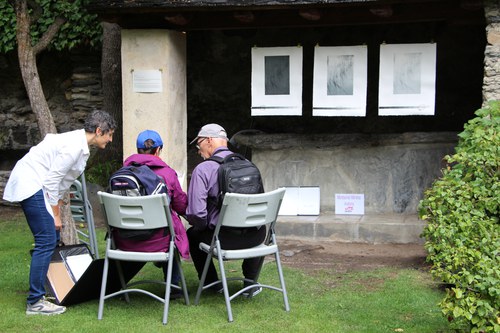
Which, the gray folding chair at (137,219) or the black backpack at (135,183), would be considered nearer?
the gray folding chair at (137,219)

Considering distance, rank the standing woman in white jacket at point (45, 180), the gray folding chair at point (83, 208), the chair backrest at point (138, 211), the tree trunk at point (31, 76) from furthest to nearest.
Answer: the tree trunk at point (31, 76), the gray folding chair at point (83, 208), the standing woman in white jacket at point (45, 180), the chair backrest at point (138, 211)

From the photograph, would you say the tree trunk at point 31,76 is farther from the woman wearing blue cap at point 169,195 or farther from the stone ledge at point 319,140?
the woman wearing blue cap at point 169,195

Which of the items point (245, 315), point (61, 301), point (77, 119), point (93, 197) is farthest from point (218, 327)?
point (77, 119)

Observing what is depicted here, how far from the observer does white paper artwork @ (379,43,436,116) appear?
307 inches

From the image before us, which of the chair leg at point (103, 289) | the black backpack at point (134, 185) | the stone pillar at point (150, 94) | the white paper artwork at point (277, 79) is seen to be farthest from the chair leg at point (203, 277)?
the white paper artwork at point (277, 79)

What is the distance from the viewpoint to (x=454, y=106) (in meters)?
11.0

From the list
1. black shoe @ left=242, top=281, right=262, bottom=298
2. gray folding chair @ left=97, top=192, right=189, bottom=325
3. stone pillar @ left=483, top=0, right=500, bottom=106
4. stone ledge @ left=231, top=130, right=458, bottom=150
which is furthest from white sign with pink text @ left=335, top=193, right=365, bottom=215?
gray folding chair @ left=97, top=192, right=189, bottom=325

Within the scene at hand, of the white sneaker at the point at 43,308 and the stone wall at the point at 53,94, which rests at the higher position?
the stone wall at the point at 53,94

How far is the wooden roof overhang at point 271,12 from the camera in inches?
280

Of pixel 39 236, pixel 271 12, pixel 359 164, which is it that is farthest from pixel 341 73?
pixel 39 236

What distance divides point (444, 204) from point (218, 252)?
63.5 inches

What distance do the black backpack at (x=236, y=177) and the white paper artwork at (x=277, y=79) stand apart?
264 centimetres

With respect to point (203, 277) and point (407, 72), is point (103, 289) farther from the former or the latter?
point (407, 72)

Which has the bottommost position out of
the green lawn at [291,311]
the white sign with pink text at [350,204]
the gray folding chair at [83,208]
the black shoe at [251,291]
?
the green lawn at [291,311]
